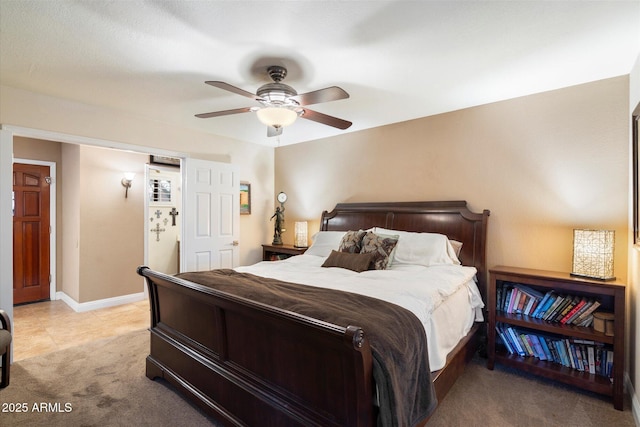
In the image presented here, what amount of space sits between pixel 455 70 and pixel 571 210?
158 cm

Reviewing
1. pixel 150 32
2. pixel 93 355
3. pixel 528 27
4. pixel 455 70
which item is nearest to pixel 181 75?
Result: pixel 150 32

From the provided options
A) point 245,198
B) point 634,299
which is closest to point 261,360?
point 634,299

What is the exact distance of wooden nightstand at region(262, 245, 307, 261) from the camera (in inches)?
171

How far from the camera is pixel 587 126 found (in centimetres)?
265

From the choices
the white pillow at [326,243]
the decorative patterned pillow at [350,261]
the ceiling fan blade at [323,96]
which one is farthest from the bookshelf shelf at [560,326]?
the ceiling fan blade at [323,96]

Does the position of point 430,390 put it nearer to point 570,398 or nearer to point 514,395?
point 514,395

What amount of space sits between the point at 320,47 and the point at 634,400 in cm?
319

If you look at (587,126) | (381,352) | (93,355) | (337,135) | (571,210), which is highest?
(337,135)

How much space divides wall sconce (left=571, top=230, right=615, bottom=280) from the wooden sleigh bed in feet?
3.15

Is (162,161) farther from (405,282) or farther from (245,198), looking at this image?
(405,282)

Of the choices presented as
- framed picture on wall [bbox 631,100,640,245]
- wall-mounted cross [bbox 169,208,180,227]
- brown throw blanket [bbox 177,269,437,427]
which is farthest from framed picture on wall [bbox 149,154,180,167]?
framed picture on wall [bbox 631,100,640,245]

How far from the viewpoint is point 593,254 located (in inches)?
94.7

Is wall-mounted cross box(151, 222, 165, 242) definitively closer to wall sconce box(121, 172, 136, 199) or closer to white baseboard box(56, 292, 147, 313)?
wall sconce box(121, 172, 136, 199)

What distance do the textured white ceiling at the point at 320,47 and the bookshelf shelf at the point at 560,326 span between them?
64.0 inches
